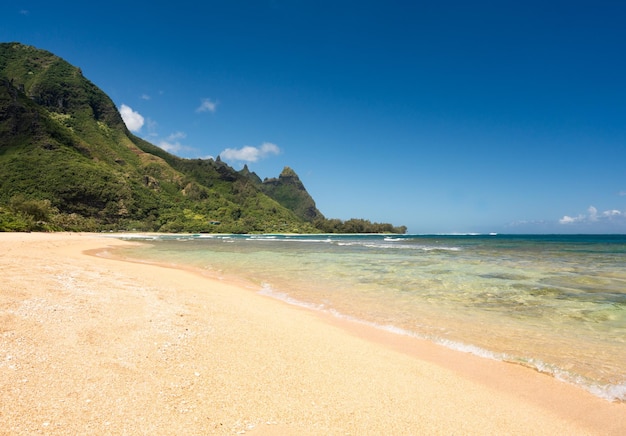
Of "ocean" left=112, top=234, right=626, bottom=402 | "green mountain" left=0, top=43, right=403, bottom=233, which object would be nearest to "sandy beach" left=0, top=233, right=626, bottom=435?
"ocean" left=112, top=234, right=626, bottom=402

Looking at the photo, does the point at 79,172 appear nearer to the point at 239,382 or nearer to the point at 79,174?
the point at 79,174

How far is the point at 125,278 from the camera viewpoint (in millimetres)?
12594

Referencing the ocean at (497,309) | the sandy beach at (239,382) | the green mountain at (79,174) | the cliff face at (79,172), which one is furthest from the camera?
the cliff face at (79,172)

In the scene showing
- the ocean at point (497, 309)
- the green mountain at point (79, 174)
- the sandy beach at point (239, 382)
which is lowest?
the ocean at point (497, 309)

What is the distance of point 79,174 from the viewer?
111 meters

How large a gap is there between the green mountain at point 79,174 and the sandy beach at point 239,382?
50812 millimetres

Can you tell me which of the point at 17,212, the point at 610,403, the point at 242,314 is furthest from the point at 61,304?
the point at 17,212

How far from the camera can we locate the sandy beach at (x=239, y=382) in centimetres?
346

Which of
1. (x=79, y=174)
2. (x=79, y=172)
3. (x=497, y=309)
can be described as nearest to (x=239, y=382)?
(x=497, y=309)

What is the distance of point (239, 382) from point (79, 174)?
13383 centimetres

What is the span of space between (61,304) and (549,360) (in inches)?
410

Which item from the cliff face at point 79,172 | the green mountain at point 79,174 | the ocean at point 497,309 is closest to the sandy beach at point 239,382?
the ocean at point 497,309

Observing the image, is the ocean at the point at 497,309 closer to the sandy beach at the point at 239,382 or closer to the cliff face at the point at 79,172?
the sandy beach at the point at 239,382

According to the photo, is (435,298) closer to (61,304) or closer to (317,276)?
(317,276)
